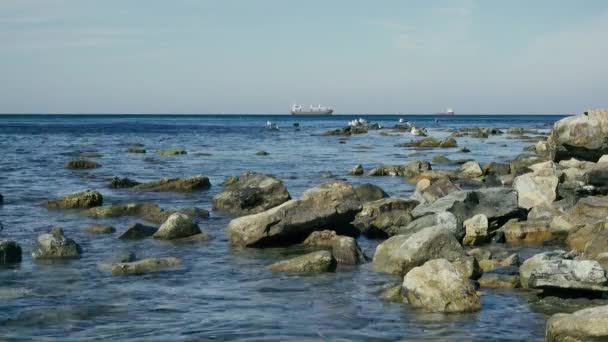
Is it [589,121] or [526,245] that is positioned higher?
[589,121]

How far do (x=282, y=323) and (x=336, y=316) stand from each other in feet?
2.87

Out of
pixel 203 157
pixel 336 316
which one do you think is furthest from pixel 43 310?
pixel 203 157

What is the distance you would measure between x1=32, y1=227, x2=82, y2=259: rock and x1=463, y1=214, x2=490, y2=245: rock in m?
8.40

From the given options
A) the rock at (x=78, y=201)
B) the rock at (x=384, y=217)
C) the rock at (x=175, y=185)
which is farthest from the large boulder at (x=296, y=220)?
the rock at (x=175, y=185)

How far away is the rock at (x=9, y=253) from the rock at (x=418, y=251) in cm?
700

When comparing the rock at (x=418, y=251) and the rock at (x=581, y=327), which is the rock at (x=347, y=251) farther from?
the rock at (x=581, y=327)

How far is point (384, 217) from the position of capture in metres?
19.5

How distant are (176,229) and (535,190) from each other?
9.32 m

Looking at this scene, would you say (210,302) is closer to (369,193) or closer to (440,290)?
(440,290)

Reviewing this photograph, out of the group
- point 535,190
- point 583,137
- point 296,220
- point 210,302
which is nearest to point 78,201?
point 296,220

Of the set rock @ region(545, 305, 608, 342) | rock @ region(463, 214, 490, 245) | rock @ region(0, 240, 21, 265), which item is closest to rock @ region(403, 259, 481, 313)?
rock @ region(545, 305, 608, 342)

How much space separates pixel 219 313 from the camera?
11648 millimetres

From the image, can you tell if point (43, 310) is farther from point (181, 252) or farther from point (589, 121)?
point (589, 121)

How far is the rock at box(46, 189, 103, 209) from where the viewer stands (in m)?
23.8
